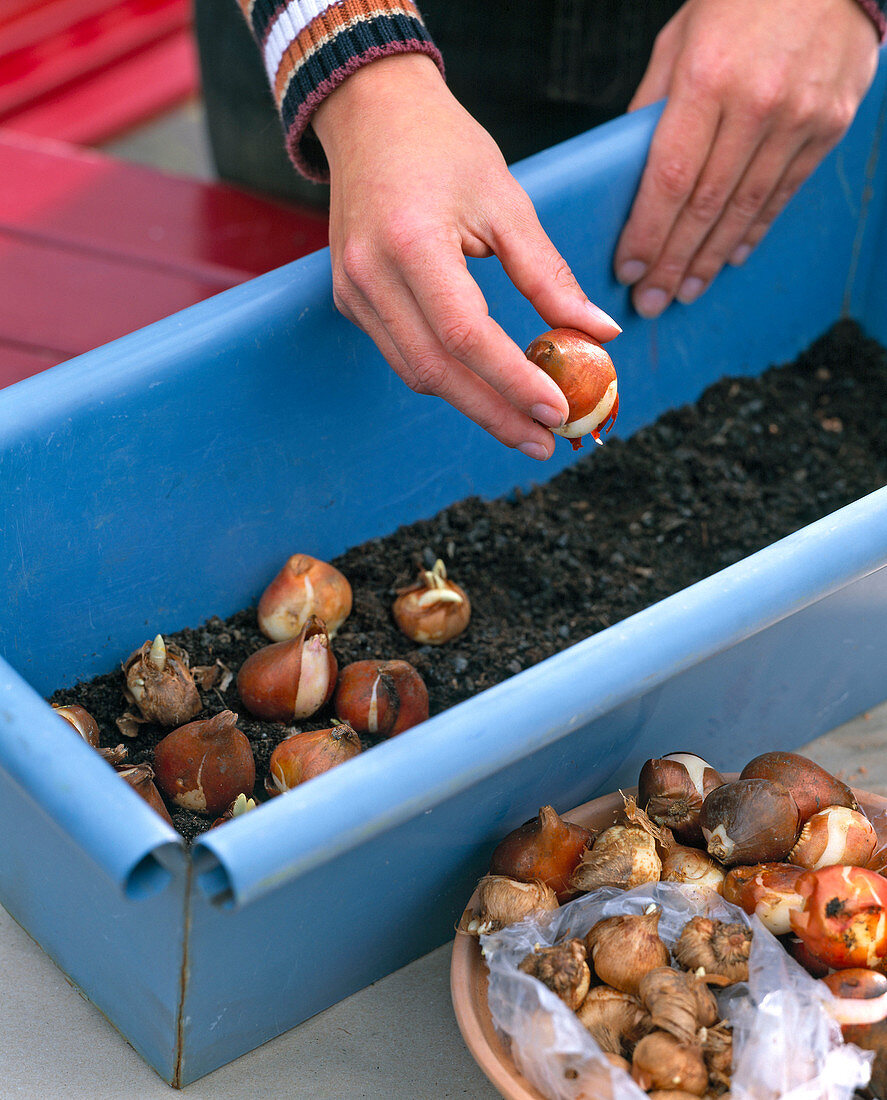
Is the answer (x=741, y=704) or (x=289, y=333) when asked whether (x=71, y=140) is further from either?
(x=741, y=704)

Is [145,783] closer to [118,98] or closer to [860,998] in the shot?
[860,998]

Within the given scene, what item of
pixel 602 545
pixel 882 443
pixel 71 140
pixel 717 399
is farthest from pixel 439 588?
pixel 71 140

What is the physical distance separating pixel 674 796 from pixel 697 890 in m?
0.08

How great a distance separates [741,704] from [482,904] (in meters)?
0.32

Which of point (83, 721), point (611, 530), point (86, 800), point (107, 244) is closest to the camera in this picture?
point (86, 800)

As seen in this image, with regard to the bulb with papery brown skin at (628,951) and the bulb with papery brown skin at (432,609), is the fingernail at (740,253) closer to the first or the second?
the bulb with papery brown skin at (432,609)

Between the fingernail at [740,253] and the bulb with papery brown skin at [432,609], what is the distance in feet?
1.82

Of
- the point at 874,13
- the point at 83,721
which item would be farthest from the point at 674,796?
the point at 874,13

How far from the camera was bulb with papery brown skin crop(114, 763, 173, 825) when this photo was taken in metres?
0.94

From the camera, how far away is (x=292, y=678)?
1.07 m

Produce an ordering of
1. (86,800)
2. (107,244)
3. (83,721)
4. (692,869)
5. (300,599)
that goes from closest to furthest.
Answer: (86,800) → (692,869) → (83,721) → (300,599) → (107,244)

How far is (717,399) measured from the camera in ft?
5.09

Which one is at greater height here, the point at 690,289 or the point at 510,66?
the point at 510,66

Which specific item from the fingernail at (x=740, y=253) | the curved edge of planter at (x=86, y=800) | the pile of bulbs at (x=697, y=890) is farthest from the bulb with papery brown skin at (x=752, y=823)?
the fingernail at (x=740, y=253)
